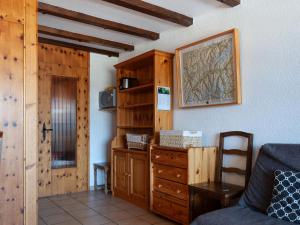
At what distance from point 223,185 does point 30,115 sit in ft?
6.57

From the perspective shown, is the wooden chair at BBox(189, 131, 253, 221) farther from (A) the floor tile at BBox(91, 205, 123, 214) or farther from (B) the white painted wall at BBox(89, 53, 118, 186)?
(B) the white painted wall at BBox(89, 53, 118, 186)

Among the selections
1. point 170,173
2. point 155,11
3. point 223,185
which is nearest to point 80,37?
point 155,11

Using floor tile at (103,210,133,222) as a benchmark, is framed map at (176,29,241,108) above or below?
above

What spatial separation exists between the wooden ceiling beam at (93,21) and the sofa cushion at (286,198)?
8.79 feet

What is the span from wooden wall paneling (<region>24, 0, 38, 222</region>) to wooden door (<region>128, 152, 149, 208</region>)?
1.51m

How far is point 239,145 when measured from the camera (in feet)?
9.30

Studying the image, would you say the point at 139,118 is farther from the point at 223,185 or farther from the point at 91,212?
the point at 223,185

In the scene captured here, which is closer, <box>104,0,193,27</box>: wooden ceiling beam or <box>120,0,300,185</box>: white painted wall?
<box>120,0,300,185</box>: white painted wall

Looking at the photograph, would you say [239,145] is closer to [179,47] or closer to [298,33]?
[298,33]

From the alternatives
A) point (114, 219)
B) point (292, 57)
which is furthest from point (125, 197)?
point (292, 57)

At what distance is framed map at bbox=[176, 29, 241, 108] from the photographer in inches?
112

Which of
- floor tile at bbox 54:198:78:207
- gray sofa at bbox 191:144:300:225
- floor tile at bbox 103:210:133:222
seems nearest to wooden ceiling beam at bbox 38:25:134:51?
floor tile at bbox 54:198:78:207

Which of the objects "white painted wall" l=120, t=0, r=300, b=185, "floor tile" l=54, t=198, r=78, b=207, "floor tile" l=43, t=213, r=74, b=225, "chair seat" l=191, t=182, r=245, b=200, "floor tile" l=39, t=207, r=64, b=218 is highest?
"white painted wall" l=120, t=0, r=300, b=185

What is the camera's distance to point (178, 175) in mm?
2984
